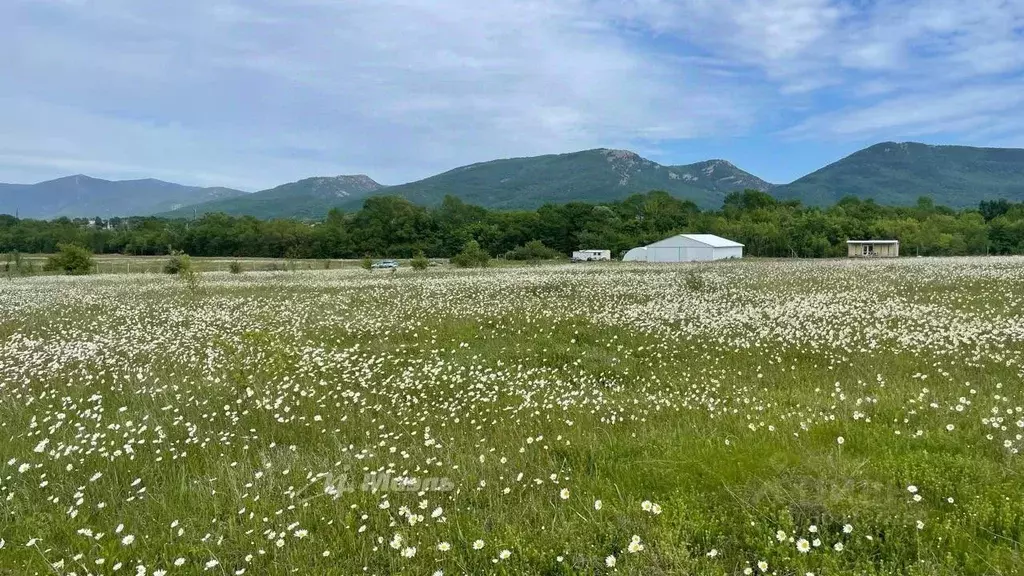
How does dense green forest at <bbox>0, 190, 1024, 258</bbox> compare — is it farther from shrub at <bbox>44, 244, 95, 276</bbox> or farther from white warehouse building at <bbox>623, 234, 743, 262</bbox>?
shrub at <bbox>44, 244, 95, 276</bbox>

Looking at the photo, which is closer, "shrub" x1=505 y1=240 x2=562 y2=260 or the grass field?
the grass field

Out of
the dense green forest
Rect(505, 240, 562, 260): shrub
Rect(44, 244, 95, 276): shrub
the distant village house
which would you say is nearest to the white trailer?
Rect(505, 240, 562, 260): shrub

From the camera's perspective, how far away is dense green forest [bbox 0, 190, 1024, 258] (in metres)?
99.1

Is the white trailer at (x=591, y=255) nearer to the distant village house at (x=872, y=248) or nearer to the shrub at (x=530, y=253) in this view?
the shrub at (x=530, y=253)

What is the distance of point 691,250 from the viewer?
77188mm

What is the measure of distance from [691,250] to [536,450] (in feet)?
248

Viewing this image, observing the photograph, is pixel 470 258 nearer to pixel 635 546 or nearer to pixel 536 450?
pixel 536 450

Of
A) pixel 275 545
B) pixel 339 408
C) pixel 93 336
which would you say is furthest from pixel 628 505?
pixel 93 336

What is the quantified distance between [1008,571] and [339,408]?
7056mm

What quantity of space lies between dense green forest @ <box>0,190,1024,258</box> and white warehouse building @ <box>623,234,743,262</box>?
20.8 m

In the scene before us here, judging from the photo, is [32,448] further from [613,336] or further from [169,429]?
[613,336]

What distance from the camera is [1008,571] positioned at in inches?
135

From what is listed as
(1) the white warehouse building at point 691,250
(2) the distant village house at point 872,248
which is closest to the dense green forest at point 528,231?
(2) the distant village house at point 872,248

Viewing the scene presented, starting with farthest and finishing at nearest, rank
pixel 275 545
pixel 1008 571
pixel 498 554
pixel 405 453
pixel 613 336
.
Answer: pixel 613 336 → pixel 405 453 → pixel 275 545 → pixel 498 554 → pixel 1008 571
